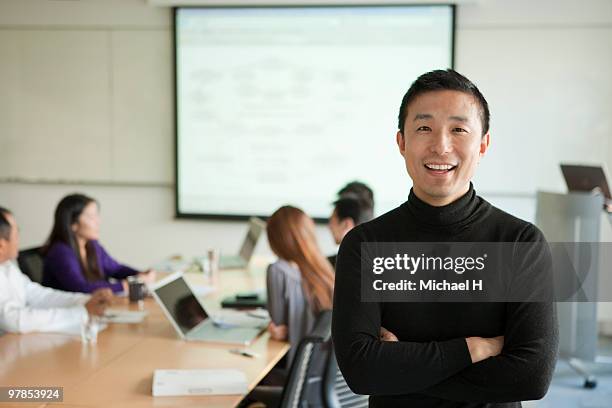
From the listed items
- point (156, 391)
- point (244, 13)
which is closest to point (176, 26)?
point (244, 13)

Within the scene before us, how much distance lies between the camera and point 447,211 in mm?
1407

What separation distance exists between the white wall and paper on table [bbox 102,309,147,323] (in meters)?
2.65

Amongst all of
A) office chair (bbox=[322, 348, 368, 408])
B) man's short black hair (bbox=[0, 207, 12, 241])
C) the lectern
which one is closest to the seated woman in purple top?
man's short black hair (bbox=[0, 207, 12, 241])

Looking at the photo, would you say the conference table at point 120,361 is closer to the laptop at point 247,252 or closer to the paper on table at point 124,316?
the paper on table at point 124,316

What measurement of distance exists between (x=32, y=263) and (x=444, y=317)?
3.29 m

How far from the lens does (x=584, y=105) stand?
5.58 meters

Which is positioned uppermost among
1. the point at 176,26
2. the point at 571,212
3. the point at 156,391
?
the point at 176,26

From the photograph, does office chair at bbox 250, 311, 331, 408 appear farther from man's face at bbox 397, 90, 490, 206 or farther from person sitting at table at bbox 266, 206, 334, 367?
man's face at bbox 397, 90, 490, 206

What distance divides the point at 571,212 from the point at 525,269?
323 cm

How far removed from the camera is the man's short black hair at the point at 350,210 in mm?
3652

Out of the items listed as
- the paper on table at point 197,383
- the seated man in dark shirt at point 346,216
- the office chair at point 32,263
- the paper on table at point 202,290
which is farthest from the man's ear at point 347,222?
the office chair at point 32,263

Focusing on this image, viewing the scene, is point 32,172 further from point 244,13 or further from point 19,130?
point 244,13

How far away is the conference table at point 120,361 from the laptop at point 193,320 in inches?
1.9

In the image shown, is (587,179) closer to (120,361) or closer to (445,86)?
(120,361)
